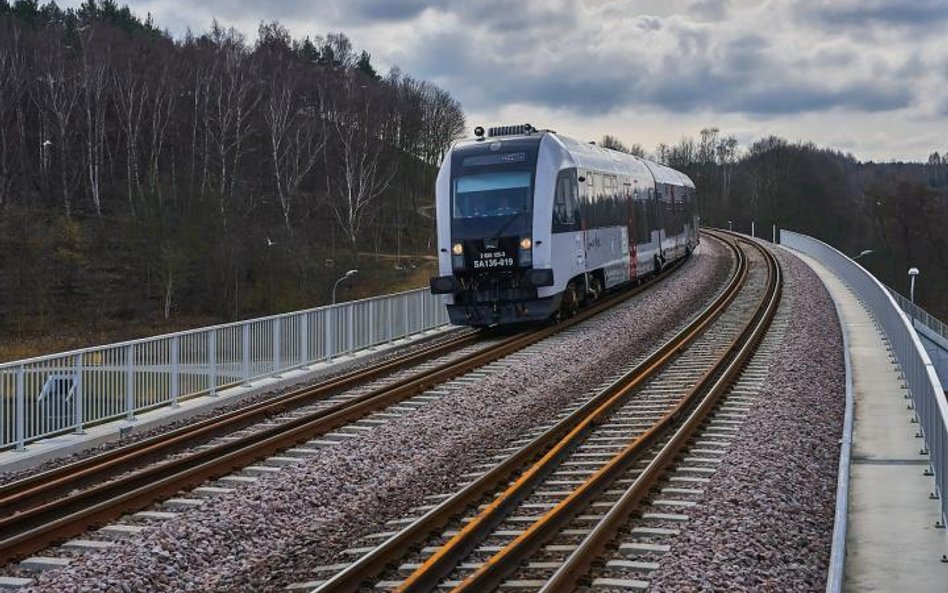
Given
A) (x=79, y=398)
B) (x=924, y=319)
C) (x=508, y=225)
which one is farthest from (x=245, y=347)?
(x=924, y=319)

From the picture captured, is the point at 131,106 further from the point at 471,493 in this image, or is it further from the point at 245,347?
the point at 471,493

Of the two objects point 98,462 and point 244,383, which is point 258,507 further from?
point 244,383

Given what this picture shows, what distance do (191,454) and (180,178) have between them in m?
55.4

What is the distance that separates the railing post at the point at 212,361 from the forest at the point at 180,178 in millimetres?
38166

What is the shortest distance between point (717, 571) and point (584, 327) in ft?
51.3

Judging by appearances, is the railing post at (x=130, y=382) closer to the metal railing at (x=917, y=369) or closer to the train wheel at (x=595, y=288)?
the metal railing at (x=917, y=369)

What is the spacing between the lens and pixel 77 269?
5456 centimetres

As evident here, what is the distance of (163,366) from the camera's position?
49.3 feet

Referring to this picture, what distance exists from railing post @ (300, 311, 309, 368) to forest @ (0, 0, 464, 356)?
116 feet

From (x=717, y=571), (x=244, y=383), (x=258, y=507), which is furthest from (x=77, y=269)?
(x=717, y=571)

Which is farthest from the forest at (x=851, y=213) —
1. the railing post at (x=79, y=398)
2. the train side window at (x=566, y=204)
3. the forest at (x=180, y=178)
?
the railing post at (x=79, y=398)

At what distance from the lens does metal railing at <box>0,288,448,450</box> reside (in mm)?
12328

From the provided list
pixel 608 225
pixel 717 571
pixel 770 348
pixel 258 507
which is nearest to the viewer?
pixel 717 571

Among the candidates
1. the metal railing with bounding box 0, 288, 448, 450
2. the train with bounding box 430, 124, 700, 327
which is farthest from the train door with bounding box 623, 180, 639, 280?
the metal railing with bounding box 0, 288, 448, 450
